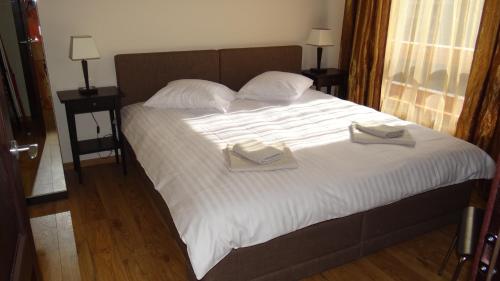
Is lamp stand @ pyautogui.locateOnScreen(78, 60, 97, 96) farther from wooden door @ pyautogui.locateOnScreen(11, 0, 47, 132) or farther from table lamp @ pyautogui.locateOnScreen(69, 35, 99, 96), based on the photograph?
wooden door @ pyautogui.locateOnScreen(11, 0, 47, 132)

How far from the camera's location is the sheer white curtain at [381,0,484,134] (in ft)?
10.1

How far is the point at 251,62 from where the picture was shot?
3834 millimetres

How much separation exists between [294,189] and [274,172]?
0.57 feet

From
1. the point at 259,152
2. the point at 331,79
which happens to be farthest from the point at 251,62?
the point at 259,152

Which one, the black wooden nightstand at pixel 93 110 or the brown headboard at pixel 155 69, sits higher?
the brown headboard at pixel 155 69

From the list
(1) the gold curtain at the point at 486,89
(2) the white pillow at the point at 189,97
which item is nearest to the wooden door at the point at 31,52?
(2) the white pillow at the point at 189,97

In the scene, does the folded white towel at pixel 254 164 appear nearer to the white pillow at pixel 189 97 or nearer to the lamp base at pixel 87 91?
the white pillow at pixel 189 97

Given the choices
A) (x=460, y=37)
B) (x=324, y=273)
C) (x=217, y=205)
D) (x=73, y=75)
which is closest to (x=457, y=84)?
(x=460, y=37)

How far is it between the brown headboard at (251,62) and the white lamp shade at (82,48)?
1168 mm

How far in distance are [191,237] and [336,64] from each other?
10.7 ft

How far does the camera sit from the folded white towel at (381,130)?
8.05 ft

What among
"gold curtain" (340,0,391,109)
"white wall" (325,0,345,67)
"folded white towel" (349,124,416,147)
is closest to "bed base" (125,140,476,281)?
"folded white towel" (349,124,416,147)

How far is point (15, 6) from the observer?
2.38 m

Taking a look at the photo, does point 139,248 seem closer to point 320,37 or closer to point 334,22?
point 320,37
